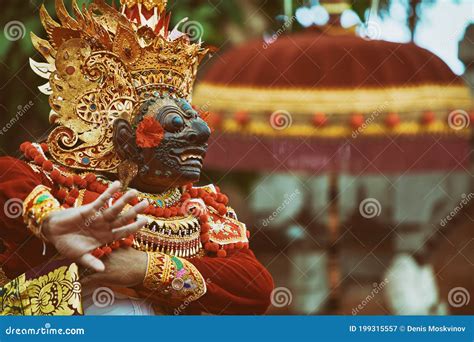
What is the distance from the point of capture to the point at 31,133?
19.8 ft

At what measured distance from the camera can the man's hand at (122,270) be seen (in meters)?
4.06

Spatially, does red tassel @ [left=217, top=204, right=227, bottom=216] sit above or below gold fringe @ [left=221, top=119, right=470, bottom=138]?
below

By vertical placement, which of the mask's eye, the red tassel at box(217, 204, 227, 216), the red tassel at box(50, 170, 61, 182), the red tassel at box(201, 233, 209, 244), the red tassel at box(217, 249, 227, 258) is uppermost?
the mask's eye

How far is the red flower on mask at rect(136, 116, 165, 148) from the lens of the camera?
13.7 ft

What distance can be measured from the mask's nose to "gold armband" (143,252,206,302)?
46 cm

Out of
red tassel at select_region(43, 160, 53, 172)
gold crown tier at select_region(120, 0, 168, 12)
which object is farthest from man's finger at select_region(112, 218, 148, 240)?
gold crown tier at select_region(120, 0, 168, 12)
